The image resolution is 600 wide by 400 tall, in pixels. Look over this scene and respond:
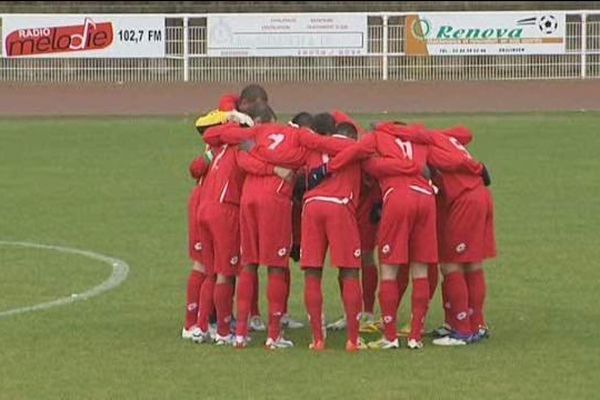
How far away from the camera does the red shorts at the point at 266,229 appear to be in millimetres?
11695

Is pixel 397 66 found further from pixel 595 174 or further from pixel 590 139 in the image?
pixel 595 174

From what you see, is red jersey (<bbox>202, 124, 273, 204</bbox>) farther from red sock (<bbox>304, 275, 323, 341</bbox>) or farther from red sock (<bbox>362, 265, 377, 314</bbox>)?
red sock (<bbox>362, 265, 377, 314</bbox>)

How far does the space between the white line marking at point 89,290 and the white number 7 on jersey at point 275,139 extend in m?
2.91

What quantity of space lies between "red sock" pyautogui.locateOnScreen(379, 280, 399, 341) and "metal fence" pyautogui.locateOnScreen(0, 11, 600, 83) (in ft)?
80.8

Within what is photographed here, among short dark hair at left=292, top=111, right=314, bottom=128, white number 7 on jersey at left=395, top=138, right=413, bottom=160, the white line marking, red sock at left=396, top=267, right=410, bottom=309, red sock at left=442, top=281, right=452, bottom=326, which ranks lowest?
the white line marking

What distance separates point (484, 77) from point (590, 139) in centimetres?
1020

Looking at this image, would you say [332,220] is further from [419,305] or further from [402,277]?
[402,277]

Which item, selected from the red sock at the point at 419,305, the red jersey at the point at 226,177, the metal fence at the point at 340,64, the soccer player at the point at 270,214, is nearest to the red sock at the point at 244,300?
the soccer player at the point at 270,214

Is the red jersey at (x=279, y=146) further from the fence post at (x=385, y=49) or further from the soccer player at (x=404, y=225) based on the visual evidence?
the fence post at (x=385, y=49)

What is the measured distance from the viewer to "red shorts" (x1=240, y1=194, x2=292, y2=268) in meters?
11.7

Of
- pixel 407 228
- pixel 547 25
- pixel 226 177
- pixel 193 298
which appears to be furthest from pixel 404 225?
pixel 547 25

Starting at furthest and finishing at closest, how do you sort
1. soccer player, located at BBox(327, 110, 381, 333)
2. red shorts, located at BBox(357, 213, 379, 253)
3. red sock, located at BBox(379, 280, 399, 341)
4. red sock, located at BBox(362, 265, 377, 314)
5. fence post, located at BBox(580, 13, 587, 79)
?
fence post, located at BBox(580, 13, 587, 79) → red sock, located at BBox(362, 265, 377, 314) → red shorts, located at BBox(357, 213, 379, 253) → soccer player, located at BBox(327, 110, 381, 333) → red sock, located at BBox(379, 280, 399, 341)

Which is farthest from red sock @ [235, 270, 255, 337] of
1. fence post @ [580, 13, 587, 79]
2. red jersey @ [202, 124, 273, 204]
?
fence post @ [580, 13, 587, 79]

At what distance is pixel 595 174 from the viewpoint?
22172 millimetres
